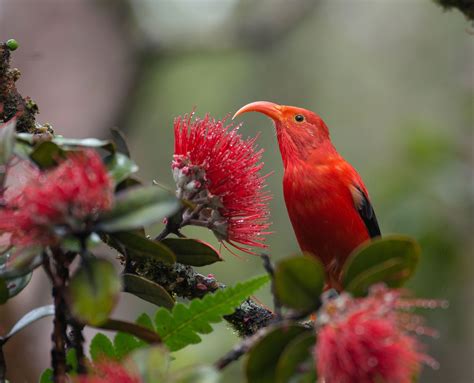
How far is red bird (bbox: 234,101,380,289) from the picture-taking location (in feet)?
10.9

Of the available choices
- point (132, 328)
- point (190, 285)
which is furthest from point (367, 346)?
point (190, 285)

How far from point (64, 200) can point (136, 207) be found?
0.43ft

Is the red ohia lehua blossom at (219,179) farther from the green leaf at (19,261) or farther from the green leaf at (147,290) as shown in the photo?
the green leaf at (19,261)

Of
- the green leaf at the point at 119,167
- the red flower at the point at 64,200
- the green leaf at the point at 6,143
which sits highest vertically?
the green leaf at the point at 6,143

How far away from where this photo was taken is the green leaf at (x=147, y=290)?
1615 mm

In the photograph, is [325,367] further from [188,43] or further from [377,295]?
[188,43]

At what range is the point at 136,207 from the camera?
4.11 ft

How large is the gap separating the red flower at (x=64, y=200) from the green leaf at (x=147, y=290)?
1.26 ft

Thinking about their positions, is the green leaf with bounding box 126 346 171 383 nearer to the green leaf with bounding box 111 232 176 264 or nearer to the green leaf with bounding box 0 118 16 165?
the green leaf with bounding box 111 232 176 264

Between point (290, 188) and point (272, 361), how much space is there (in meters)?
2.17

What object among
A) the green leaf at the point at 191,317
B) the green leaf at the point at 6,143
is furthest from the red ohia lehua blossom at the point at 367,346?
the green leaf at the point at 6,143

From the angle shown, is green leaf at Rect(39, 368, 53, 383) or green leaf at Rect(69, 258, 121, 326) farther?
green leaf at Rect(39, 368, 53, 383)

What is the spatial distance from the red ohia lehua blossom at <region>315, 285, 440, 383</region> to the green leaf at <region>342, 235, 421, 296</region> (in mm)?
39

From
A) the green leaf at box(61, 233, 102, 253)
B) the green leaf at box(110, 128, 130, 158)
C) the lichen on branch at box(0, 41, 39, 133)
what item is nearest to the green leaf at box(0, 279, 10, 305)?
the green leaf at box(61, 233, 102, 253)
